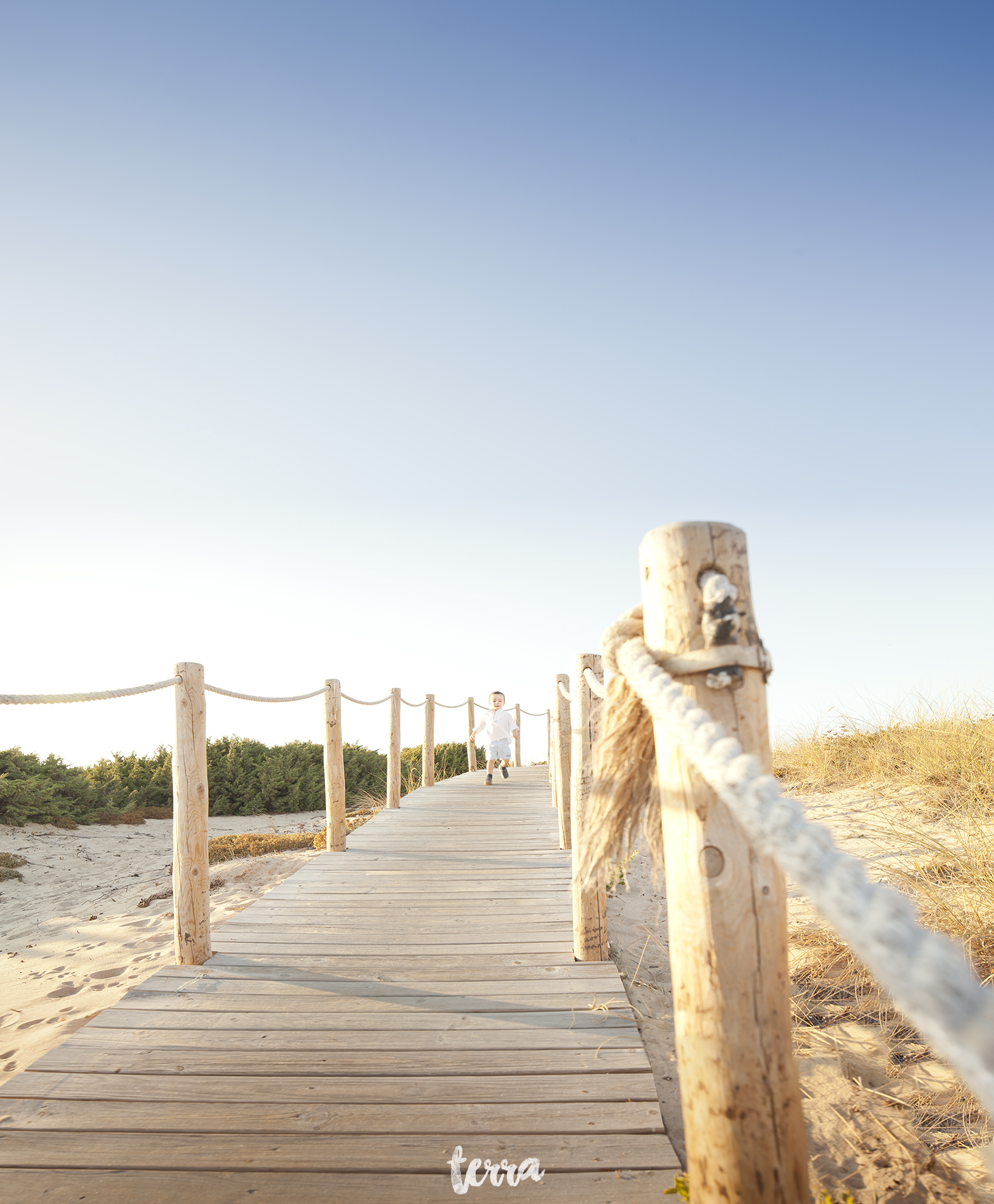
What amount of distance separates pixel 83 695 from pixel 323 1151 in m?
1.98

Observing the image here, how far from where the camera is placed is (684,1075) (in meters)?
1.31

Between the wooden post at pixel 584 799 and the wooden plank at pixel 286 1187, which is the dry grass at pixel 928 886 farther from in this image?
the wooden plank at pixel 286 1187

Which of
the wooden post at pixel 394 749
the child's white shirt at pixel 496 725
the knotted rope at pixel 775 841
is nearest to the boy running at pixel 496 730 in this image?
the child's white shirt at pixel 496 725

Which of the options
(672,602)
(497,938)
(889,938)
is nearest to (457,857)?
(497,938)

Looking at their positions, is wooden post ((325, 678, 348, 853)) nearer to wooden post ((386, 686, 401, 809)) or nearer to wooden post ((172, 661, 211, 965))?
wooden post ((386, 686, 401, 809))

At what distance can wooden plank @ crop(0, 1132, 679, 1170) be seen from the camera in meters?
1.89

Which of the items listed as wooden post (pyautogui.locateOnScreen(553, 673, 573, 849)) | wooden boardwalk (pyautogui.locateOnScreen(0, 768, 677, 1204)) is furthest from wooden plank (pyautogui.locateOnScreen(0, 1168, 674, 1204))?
wooden post (pyautogui.locateOnScreen(553, 673, 573, 849))

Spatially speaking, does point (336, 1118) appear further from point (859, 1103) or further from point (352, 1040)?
point (859, 1103)

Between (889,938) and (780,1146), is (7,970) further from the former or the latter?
(889,938)

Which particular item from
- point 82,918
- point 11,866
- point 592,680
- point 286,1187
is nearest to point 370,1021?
point 286,1187

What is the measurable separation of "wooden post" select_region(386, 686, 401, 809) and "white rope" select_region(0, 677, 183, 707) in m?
4.68

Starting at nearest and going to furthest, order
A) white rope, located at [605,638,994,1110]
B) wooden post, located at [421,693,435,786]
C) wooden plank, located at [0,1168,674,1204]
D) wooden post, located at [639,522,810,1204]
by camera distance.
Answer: white rope, located at [605,638,994,1110], wooden post, located at [639,522,810,1204], wooden plank, located at [0,1168,674,1204], wooden post, located at [421,693,435,786]

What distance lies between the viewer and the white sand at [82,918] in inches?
151

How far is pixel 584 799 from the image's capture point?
3549 millimetres
